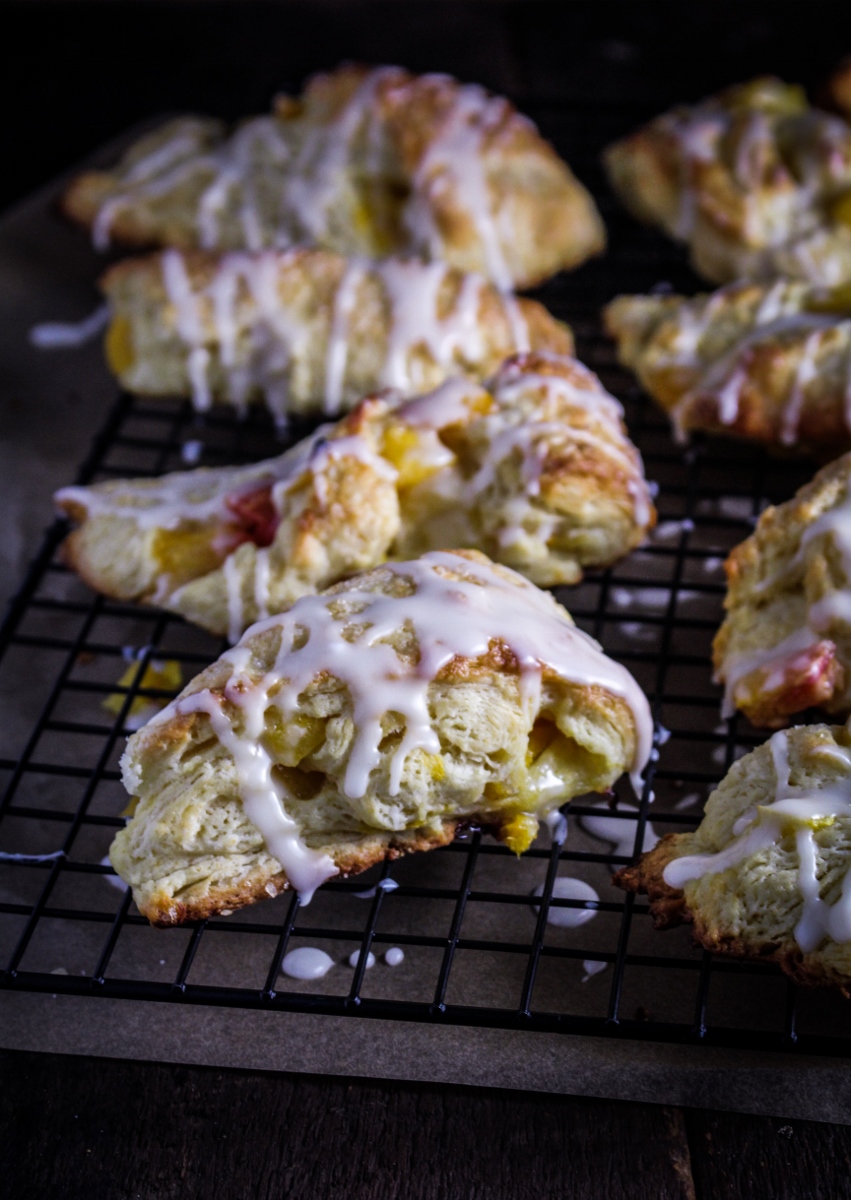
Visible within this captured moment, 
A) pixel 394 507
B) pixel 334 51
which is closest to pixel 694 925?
pixel 394 507

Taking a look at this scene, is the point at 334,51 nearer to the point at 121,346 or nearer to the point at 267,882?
the point at 121,346

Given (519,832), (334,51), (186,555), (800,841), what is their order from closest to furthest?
(800,841), (519,832), (186,555), (334,51)

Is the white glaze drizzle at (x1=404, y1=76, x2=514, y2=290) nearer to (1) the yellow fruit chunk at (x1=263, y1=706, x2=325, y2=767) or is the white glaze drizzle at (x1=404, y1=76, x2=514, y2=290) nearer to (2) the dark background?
(2) the dark background

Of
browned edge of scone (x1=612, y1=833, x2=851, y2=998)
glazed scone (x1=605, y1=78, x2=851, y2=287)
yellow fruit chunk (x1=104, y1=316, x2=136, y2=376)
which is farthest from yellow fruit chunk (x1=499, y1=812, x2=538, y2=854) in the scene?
glazed scone (x1=605, y1=78, x2=851, y2=287)

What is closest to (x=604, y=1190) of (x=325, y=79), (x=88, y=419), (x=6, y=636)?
(x=6, y=636)

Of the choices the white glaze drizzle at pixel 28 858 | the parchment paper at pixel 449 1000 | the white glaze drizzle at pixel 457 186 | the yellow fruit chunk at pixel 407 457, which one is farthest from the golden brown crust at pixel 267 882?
the white glaze drizzle at pixel 457 186

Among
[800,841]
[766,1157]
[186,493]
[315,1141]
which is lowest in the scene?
[766,1157]

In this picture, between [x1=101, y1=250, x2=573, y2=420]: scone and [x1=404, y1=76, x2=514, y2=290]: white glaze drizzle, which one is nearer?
[x1=101, y1=250, x2=573, y2=420]: scone
